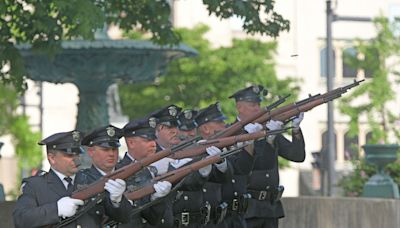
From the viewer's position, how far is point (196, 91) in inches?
1951

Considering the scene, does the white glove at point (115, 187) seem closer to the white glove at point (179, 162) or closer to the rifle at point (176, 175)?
the rifle at point (176, 175)

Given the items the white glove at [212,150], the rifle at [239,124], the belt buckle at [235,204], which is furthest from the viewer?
the belt buckle at [235,204]

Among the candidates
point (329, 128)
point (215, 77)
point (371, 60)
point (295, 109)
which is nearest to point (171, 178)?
point (295, 109)

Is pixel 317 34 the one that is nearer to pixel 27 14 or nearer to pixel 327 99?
pixel 27 14

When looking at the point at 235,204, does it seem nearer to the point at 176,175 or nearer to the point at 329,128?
the point at 176,175

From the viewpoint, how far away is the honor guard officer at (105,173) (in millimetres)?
9992

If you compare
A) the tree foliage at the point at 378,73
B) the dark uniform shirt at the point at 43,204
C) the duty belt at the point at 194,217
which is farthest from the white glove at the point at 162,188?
the tree foliage at the point at 378,73

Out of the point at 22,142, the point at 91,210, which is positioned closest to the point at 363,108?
the point at 22,142

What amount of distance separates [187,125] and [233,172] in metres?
0.92

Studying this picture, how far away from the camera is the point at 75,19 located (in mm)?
16469

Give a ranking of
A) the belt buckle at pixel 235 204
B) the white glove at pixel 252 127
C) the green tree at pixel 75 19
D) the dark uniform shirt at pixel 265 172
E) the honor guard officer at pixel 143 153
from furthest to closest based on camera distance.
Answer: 1. the green tree at pixel 75 19
2. the dark uniform shirt at pixel 265 172
3. the belt buckle at pixel 235 204
4. the white glove at pixel 252 127
5. the honor guard officer at pixel 143 153

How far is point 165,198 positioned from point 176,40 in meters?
8.97

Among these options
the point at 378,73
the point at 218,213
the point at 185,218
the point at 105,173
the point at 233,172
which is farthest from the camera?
the point at 378,73

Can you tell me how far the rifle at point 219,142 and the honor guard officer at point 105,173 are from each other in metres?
0.88
